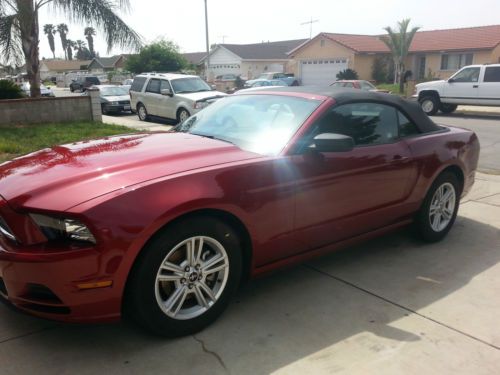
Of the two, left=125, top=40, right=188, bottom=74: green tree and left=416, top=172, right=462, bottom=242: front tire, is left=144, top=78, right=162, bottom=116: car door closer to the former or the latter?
left=416, top=172, right=462, bottom=242: front tire

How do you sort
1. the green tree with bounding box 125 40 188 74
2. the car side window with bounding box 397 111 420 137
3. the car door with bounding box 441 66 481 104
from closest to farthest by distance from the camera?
1. the car side window with bounding box 397 111 420 137
2. the car door with bounding box 441 66 481 104
3. the green tree with bounding box 125 40 188 74

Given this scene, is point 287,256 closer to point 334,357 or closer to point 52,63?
point 334,357

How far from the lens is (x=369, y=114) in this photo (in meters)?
4.10

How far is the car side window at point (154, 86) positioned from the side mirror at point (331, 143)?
1327 cm

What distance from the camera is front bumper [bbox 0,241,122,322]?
2.50 m

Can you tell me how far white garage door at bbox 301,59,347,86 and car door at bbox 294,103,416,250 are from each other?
36.4 m

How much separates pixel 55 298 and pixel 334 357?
5.41 feet

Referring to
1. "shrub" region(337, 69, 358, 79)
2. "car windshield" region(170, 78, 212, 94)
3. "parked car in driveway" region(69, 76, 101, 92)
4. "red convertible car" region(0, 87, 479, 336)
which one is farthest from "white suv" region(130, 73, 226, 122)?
"parked car in driveway" region(69, 76, 101, 92)

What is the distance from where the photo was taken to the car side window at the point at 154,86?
1600cm

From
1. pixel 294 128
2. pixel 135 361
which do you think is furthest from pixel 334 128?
pixel 135 361

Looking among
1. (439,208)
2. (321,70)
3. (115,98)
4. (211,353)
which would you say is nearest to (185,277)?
(211,353)

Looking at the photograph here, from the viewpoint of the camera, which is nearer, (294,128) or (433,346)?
(433,346)

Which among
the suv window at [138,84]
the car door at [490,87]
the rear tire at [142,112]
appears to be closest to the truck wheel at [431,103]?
the car door at [490,87]

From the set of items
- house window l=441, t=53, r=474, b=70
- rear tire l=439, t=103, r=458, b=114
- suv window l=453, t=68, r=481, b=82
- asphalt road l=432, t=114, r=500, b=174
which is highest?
house window l=441, t=53, r=474, b=70
